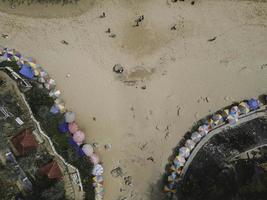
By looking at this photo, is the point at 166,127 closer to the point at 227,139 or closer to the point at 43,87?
the point at 227,139

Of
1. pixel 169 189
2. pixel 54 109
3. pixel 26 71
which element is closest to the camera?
pixel 169 189

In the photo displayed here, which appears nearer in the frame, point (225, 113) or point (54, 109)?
point (225, 113)

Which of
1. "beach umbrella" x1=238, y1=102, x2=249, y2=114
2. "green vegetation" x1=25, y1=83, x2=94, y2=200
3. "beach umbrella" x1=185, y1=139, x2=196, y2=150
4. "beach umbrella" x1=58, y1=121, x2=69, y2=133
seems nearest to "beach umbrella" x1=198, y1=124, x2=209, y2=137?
"beach umbrella" x1=185, y1=139, x2=196, y2=150

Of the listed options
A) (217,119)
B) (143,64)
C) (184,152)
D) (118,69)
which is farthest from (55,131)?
(217,119)

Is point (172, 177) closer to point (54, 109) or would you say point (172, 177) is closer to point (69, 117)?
point (69, 117)

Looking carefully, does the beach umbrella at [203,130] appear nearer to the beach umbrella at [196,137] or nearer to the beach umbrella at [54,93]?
the beach umbrella at [196,137]
